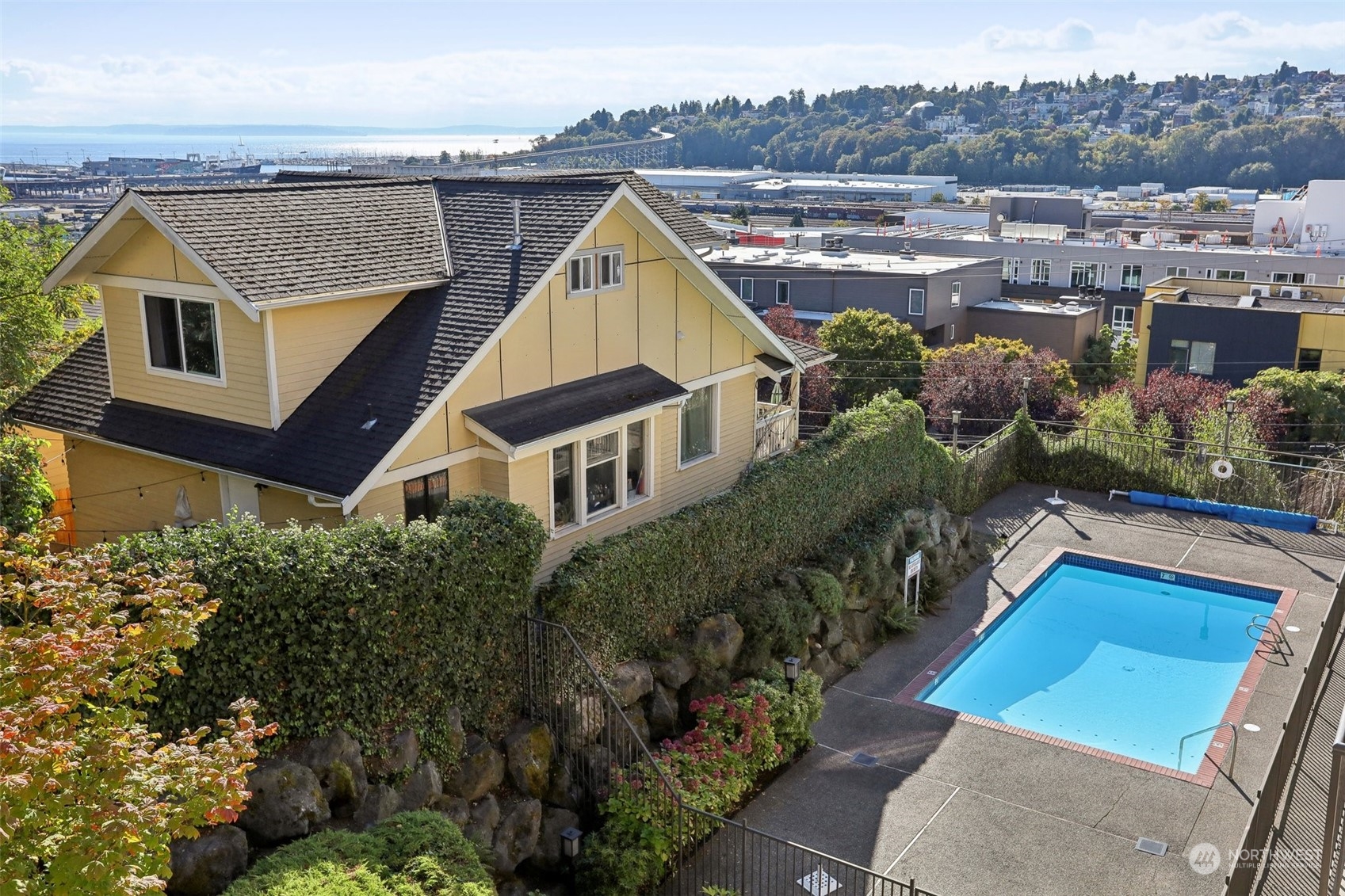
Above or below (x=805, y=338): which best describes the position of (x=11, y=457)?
above

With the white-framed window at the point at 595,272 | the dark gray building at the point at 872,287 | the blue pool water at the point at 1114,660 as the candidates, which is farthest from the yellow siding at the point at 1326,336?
the white-framed window at the point at 595,272

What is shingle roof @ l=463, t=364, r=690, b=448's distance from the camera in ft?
52.1

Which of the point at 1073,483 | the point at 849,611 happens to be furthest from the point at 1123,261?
the point at 849,611

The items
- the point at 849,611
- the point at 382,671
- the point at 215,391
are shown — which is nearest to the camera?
the point at 382,671

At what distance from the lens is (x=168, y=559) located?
10602mm

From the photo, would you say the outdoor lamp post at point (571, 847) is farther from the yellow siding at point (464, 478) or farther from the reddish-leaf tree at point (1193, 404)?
the reddish-leaf tree at point (1193, 404)

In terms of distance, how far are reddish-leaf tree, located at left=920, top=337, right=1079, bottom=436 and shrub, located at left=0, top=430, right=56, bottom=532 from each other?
2733cm

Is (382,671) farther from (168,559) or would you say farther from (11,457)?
(11,457)

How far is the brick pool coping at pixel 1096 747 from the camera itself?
642 inches

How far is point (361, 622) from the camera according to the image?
38.5 ft

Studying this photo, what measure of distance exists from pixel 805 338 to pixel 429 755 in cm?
3646

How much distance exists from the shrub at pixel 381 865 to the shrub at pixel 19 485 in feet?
19.7

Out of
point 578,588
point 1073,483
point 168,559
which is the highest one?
point 168,559

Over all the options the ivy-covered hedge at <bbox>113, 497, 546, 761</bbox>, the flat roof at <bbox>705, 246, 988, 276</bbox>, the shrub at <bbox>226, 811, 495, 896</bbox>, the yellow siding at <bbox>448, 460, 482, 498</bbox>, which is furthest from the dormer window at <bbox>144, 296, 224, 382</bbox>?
the flat roof at <bbox>705, 246, 988, 276</bbox>
